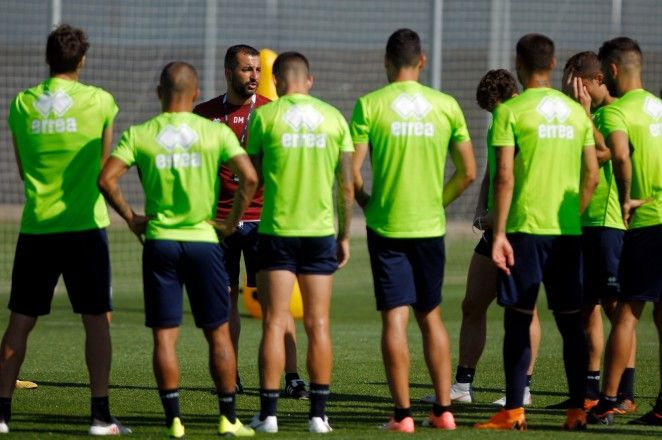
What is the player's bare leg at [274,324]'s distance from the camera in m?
7.12

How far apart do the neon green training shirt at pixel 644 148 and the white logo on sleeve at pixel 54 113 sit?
3090 millimetres

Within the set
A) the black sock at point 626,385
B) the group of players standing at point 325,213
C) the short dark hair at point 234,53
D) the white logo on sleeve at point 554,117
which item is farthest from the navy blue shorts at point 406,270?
the short dark hair at point 234,53

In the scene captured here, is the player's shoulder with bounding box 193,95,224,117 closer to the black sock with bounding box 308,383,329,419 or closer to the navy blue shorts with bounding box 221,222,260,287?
the navy blue shorts with bounding box 221,222,260,287

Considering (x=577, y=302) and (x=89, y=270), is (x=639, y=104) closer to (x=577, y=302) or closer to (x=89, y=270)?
(x=577, y=302)

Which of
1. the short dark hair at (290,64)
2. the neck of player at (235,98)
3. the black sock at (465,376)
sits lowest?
the black sock at (465,376)

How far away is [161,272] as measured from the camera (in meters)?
6.78

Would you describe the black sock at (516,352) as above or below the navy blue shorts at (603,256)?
below

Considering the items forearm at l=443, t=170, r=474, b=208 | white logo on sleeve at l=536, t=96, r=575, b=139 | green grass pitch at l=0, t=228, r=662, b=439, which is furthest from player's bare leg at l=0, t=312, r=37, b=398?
white logo on sleeve at l=536, t=96, r=575, b=139

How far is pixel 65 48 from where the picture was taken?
7.10 meters

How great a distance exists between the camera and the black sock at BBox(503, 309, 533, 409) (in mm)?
7246

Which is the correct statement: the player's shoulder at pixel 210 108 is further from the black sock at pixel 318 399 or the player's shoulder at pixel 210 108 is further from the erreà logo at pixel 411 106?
the black sock at pixel 318 399

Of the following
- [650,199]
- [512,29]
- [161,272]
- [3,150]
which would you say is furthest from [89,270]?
[3,150]

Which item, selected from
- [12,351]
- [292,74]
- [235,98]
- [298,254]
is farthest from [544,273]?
[12,351]

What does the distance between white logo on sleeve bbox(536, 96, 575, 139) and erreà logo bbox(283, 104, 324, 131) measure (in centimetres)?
121
